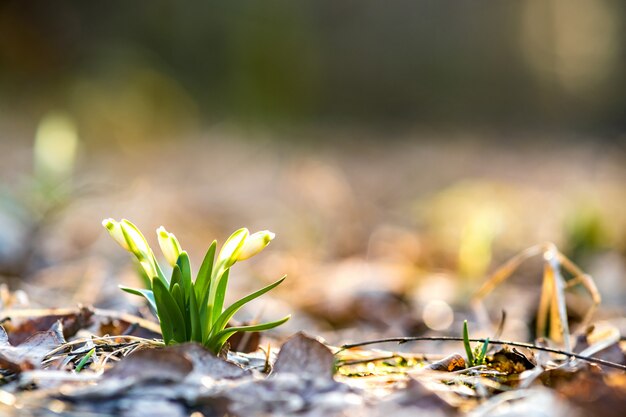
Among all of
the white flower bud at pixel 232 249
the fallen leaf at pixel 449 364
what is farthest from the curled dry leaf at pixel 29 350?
the fallen leaf at pixel 449 364

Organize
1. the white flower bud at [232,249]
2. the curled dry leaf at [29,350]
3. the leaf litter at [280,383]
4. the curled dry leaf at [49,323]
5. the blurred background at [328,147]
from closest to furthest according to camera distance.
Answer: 1. the leaf litter at [280,383]
2. the curled dry leaf at [29,350]
3. the white flower bud at [232,249]
4. the curled dry leaf at [49,323]
5. the blurred background at [328,147]

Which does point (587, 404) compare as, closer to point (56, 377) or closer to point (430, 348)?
point (56, 377)

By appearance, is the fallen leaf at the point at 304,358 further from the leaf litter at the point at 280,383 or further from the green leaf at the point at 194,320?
the green leaf at the point at 194,320

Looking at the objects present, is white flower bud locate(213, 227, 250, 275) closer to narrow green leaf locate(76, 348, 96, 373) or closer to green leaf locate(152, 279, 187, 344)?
green leaf locate(152, 279, 187, 344)

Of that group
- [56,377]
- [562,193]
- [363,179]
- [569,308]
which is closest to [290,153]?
[363,179]

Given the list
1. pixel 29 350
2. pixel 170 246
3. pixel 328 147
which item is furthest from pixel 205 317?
pixel 328 147

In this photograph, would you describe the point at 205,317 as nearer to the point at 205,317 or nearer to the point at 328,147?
the point at 205,317

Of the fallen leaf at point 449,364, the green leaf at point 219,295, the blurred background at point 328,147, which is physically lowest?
the fallen leaf at point 449,364

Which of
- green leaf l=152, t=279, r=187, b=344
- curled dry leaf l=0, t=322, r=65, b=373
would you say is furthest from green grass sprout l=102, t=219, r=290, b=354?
curled dry leaf l=0, t=322, r=65, b=373
